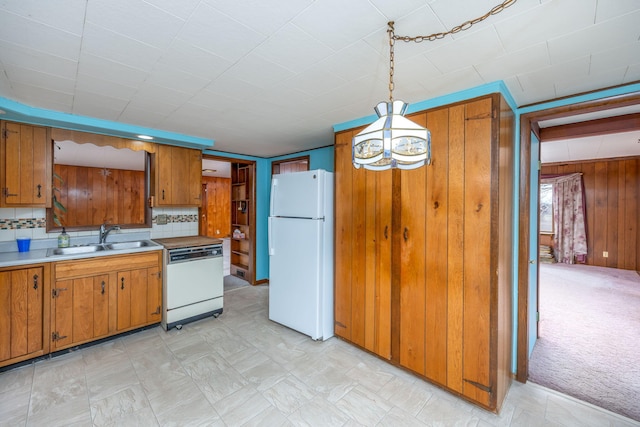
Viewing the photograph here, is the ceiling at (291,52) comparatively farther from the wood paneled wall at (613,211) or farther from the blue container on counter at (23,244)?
the wood paneled wall at (613,211)

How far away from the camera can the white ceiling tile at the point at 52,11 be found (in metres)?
1.16

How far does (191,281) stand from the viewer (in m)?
3.17

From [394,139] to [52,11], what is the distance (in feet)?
5.29

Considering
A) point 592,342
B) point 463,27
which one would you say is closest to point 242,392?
point 463,27

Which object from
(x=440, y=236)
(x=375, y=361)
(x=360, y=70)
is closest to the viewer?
(x=360, y=70)

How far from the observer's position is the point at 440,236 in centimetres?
208

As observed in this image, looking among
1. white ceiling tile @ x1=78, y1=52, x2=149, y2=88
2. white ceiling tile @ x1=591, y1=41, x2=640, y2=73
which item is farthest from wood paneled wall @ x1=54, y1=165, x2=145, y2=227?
white ceiling tile @ x1=591, y1=41, x2=640, y2=73

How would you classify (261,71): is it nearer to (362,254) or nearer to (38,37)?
(38,37)

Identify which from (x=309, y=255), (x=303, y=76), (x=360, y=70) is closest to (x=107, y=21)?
(x=303, y=76)

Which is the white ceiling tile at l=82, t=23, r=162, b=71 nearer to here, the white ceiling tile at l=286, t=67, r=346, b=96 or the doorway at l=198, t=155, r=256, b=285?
the white ceiling tile at l=286, t=67, r=346, b=96

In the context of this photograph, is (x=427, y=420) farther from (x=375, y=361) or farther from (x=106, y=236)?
(x=106, y=236)

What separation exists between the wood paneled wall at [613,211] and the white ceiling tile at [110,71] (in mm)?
8298

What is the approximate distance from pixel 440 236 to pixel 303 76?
153 centimetres

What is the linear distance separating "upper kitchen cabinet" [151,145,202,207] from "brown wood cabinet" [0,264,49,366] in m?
1.31
